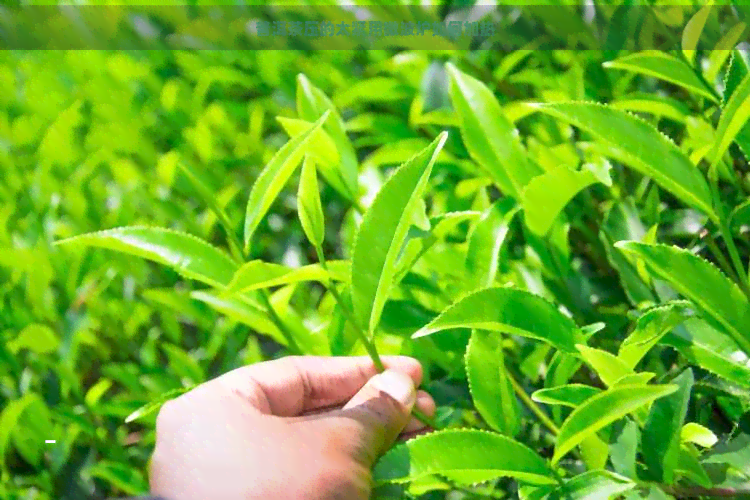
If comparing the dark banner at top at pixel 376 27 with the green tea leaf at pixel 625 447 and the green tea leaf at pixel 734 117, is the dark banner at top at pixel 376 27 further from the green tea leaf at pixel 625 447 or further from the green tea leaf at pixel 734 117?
the green tea leaf at pixel 625 447

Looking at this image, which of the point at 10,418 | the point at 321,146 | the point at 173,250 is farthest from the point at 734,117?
the point at 10,418

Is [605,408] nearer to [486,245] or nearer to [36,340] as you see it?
[486,245]

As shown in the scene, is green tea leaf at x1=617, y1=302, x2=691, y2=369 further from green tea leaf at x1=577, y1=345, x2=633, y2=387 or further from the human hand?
the human hand

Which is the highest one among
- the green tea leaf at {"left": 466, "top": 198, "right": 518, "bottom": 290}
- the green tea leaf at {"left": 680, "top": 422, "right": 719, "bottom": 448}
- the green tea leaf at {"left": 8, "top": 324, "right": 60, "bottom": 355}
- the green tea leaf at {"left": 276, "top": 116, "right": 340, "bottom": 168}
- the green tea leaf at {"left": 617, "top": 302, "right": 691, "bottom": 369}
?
the green tea leaf at {"left": 276, "top": 116, "right": 340, "bottom": 168}

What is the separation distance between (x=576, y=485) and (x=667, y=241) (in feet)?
1.55

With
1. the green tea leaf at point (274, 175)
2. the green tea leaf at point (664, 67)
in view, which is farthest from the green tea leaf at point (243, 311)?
the green tea leaf at point (664, 67)

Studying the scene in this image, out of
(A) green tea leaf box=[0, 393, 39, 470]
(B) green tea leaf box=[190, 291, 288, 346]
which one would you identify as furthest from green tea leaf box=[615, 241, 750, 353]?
(A) green tea leaf box=[0, 393, 39, 470]

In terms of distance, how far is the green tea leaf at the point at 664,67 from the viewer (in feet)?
2.77

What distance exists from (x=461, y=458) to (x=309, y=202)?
0.28 meters

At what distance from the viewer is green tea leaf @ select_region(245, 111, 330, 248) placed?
0.78 m

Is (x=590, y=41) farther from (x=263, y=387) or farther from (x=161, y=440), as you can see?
(x=161, y=440)

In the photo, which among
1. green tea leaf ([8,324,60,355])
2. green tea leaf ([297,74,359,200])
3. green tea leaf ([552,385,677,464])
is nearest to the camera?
green tea leaf ([552,385,677,464])

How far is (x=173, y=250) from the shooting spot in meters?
0.84

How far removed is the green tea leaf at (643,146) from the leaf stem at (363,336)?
257 millimetres
